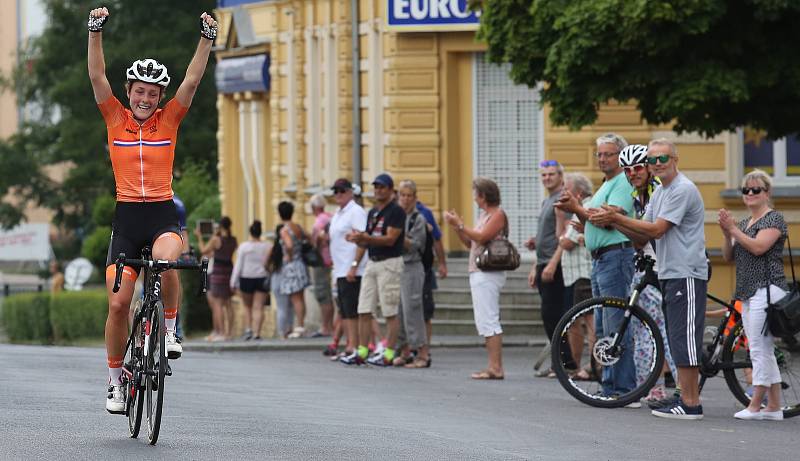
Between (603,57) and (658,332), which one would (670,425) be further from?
(603,57)

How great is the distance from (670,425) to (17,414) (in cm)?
434

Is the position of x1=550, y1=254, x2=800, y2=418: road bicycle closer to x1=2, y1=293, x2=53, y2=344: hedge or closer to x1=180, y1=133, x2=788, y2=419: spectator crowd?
x1=180, y1=133, x2=788, y2=419: spectator crowd

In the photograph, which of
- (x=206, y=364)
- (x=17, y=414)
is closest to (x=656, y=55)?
(x=206, y=364)

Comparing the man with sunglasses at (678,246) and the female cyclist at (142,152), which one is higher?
the female cyclist at (142,152)

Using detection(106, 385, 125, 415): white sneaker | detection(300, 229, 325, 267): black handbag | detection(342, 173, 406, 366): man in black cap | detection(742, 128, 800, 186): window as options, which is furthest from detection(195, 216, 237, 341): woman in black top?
detection(106, 385, 125, 415): white sneaker

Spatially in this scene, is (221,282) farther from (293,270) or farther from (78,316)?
(78,316)

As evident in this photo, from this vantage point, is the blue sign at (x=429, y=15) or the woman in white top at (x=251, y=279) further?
the blue sign at (x=429, y=15)

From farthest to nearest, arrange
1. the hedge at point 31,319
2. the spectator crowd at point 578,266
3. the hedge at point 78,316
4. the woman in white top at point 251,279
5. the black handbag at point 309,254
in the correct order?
1. the hedge at point 31,319
2. the hedge at point 78,316
3. the woman in white top at point 251,279
4. the black handbag at point 309,254
5. the spectator crowd at point 578,266

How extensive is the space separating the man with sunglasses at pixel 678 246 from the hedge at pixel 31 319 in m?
23.2

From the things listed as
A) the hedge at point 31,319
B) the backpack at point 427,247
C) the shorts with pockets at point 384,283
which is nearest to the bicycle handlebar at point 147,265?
the shorts with pockets at point 384,283

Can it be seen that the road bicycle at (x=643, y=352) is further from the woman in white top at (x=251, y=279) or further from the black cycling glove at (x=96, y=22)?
the woman in white top at (x=251, y=279)

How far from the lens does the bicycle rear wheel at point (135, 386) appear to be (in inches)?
424

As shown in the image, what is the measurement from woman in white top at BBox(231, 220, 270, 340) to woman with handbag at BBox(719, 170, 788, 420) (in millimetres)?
12969

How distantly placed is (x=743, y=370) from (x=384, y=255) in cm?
531
